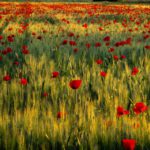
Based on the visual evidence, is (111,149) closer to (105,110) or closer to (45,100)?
(105,110)

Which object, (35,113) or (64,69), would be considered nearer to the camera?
(35,113)

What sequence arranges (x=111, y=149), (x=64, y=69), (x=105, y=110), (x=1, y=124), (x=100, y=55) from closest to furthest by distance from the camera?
1. (x=111, y=149)
2. (x=1, y=124)
3. (x=105, y=110)
4. (x=64, y=69)
5. (x=100, y=55)

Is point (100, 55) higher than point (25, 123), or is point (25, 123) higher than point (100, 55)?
point (100, 55)

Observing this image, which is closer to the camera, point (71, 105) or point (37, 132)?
point (37, 132)

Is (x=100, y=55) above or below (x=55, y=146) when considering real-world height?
above

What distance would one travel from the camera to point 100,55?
4.28m

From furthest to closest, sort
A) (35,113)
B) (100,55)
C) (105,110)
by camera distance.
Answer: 1. (100,55)
2. (105,110)
3. (35,113)

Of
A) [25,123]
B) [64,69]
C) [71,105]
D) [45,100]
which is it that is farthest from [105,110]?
[64,69]

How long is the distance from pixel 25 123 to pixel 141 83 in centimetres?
121

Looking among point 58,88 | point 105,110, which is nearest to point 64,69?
point 58,88

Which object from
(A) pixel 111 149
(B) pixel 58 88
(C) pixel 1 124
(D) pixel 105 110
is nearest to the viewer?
(A) pixel 111 149

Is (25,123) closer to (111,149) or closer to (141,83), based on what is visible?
(111,149)

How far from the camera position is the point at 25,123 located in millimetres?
1899

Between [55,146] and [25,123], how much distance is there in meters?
0.25
